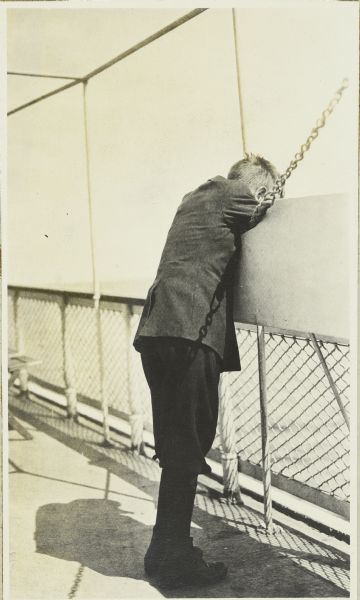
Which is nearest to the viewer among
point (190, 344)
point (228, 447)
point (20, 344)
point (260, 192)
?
point (190, 344)

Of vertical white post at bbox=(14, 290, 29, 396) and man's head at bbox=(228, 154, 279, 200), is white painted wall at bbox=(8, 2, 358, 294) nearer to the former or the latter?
man's head at bbox=(228, 154, 279, 200)

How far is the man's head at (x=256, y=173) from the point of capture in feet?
7.66

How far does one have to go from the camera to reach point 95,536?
2.56 m

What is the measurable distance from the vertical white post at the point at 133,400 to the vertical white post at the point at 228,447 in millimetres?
808

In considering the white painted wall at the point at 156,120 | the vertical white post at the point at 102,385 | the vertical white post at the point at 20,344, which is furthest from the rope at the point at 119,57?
the vertical white post at the point at 20,344

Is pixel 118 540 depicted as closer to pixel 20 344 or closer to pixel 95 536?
pixel 95 536

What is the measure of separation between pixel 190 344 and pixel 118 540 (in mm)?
978

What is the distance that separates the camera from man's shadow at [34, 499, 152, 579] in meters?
2.36

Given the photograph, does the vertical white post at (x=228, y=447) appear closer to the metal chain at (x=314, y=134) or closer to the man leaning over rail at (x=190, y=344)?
the man leaning over rail at (x=190, y=344)

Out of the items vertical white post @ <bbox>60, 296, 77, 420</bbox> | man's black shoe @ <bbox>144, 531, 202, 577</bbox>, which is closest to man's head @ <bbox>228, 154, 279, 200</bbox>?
man's black shoe @ <bbox>144, 531, 202, 577</bbox>

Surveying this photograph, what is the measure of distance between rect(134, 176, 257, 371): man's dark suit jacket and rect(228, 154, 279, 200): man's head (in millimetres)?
115

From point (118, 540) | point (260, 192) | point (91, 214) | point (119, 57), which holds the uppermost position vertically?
point (119, 57)

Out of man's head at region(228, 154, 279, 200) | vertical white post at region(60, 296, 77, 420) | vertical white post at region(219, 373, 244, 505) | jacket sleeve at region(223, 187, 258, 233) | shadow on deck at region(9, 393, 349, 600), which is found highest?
man's head at region(228, 154, 279, 200)

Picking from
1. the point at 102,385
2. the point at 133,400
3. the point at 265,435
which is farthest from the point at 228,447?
the point at 102,385
